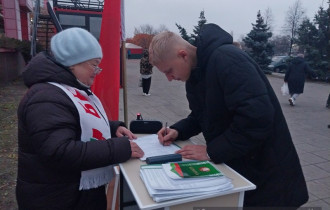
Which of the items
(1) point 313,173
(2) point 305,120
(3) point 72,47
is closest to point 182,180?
(3) point 72,47

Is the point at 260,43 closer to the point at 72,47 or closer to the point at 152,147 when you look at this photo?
the point at 152,147

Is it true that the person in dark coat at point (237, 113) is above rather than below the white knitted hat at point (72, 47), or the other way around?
below

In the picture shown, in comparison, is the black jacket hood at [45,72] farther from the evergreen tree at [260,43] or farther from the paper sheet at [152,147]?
the evergreen tree at [260,43]

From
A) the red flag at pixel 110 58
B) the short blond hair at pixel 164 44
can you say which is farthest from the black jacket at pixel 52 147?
the red flag at pixel 110 58

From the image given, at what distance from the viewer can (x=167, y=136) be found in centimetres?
191

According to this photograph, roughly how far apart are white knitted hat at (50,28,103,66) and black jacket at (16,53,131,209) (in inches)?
2.0

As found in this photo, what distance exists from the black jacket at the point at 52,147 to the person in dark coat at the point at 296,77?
8665mm

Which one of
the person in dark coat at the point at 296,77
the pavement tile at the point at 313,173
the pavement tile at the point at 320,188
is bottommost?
the pavement tile at the point at 313,173

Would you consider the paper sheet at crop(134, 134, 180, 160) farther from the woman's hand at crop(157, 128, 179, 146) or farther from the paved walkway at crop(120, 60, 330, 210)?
the paved walkway at crop(120, 60, 330, 210)

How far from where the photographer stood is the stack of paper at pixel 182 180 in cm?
121

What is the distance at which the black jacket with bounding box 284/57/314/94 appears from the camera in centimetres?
891

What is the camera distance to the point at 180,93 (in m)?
A: 10.8

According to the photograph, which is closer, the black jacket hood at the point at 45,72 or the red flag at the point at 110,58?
the black jacket hood at the point at 45,72

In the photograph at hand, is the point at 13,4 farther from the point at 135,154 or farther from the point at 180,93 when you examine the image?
Result: the point at 135,154
